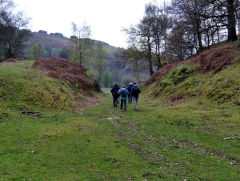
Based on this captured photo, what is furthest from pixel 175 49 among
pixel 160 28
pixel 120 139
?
pixel 120 139

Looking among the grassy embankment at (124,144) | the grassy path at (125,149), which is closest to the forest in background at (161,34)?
the grassy embankment at (124,144)

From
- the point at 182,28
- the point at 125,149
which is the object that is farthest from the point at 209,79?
the point at 125,149

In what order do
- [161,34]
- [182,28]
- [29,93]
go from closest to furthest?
[29,93]
[182,28]
[161,34]

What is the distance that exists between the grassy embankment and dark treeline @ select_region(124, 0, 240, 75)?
11514 mm

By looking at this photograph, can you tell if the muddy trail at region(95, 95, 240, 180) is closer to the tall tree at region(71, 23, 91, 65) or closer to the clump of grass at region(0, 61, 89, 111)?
the clump of grass at region(0, 61, 89, 111)

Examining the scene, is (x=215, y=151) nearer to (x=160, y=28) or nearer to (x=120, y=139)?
(x=120, y=139)

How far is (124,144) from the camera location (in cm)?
932

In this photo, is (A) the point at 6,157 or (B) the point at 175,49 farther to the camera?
(B) the point at 175,49

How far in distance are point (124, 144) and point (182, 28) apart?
2464cm

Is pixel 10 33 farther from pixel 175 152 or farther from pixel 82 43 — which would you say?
pixel 175 152

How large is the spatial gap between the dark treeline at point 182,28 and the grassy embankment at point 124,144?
1151 cm

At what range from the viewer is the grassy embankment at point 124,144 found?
631 cm

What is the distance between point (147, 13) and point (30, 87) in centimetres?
3415

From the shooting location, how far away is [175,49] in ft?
122
